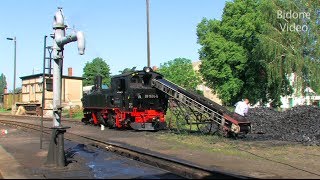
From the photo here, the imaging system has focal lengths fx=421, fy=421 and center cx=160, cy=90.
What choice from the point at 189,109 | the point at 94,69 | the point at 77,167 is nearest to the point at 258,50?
the point at 189,109

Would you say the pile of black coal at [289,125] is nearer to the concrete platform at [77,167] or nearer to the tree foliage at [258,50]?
the concrete platform at [77,167]

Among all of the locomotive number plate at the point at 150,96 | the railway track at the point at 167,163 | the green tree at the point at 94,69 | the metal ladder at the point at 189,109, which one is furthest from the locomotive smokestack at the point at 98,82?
the green tree at the point at 94,69

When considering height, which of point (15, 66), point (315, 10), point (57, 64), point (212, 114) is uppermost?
point (315, 10)

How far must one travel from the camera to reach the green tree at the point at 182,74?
85.6 meters

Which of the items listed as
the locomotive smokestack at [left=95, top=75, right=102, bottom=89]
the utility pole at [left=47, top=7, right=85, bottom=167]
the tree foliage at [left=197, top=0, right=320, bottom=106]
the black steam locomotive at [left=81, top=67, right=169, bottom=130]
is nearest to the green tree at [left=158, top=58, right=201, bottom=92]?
the tree foliage at [left=197, top=0, right=320, bottom=106]

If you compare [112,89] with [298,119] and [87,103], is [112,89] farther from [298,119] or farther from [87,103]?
[298,119]

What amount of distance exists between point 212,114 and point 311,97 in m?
26.5

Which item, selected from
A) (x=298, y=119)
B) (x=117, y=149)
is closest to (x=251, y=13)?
(x=298, y=119)

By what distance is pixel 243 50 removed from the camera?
47.2 metres

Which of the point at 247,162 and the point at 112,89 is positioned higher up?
the point at 112,89

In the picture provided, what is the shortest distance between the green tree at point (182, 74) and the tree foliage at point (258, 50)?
29.6 m

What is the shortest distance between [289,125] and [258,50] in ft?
76.7

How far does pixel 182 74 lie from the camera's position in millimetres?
86438

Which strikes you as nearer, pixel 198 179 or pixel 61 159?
pixel 198 179
